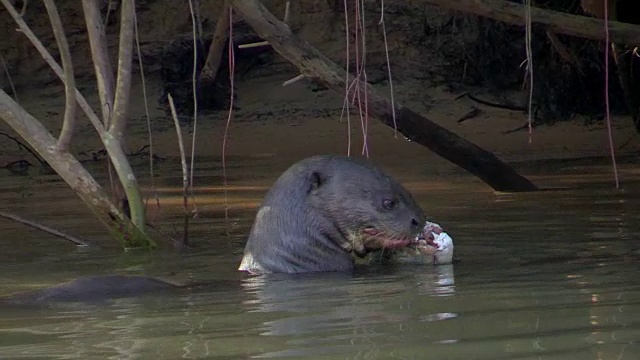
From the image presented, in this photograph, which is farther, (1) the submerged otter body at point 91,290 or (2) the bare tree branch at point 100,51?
(2) the bare tree branch at point 100,51

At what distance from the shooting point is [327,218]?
545 centimetres

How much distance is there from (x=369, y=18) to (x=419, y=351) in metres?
11.8

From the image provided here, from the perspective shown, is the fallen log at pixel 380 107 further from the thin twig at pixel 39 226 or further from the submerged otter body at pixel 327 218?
the thin twig at pixel 39 226

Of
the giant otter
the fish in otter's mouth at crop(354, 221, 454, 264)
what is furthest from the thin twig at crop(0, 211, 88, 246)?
the fish in otter's mouth at crop(354, 221, 454, 264)

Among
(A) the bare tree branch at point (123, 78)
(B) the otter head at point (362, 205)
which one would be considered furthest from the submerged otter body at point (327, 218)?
(A) the bare tree branch at point (123, 78)

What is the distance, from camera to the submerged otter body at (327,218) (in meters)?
5.43

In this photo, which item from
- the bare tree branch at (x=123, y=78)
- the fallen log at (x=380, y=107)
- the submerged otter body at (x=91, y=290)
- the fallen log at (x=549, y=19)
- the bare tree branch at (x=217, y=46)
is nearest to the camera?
the submerged otter body at (x=91, y=290)

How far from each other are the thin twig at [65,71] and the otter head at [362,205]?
109cm

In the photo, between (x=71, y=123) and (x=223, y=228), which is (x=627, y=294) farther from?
(x=223, y=228)

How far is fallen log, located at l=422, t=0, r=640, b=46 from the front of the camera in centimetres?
676

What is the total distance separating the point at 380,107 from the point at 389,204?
6.87ft

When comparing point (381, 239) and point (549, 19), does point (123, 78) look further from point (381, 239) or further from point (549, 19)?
point (549, 19)

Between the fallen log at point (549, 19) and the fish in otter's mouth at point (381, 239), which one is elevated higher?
the fallen log at point (549, 19)

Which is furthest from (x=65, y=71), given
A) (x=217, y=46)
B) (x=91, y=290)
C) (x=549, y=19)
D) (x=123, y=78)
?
(x=217, y=46)
